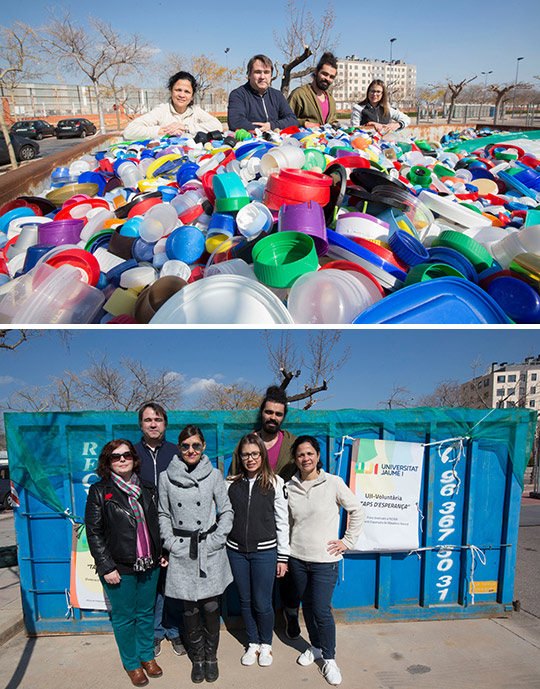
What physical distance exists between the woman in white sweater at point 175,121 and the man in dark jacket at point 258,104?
412 mm

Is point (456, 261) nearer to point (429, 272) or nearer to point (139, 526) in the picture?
point (429, 272)

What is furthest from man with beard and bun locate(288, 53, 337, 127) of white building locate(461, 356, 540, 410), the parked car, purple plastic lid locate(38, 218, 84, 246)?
the parked car

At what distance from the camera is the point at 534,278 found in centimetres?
225

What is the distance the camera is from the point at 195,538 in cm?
213

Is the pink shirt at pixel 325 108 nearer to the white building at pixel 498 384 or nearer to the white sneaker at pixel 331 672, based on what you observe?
the white building at pixel 498 384

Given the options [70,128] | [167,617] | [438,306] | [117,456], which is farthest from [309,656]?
[70,128]

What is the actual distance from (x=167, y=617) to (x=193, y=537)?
0.65 metres

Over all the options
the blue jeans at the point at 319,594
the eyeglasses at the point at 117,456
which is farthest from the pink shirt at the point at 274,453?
the eyeglasses at the point at 117,456

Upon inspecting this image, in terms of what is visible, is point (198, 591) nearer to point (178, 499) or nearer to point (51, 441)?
point (178, 499)

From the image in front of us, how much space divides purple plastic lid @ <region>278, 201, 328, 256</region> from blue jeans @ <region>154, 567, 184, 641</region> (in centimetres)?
186

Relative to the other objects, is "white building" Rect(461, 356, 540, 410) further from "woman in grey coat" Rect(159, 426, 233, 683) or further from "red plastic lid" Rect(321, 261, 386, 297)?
"woman in grey coat" Rect(159, 426, 233, 683)

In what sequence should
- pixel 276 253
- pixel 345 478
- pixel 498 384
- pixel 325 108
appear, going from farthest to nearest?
pixel 498 384, pixel 325 108, pixel 345 478, pixel 276 253

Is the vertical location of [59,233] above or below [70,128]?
below

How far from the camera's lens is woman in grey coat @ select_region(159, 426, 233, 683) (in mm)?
2141
